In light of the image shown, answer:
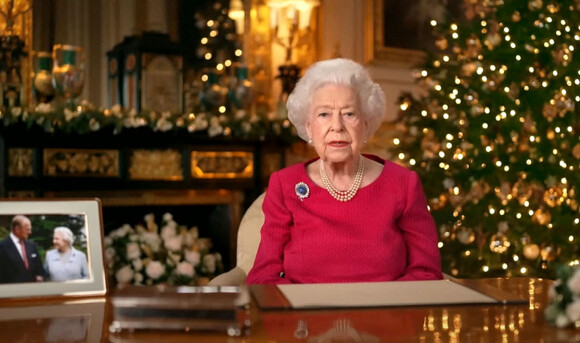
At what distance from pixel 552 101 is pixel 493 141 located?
462mm

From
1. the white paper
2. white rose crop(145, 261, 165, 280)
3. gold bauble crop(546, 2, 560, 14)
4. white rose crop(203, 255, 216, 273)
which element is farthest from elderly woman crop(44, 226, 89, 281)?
gold bauble crop(546, 2, 560, 14)

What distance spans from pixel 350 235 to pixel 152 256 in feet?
8.31

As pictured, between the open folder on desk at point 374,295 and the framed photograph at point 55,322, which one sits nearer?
the framed photograph at point 55,322

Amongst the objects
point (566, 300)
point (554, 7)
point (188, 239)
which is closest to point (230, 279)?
point (566, 300)

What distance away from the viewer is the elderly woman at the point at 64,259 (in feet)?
5.02

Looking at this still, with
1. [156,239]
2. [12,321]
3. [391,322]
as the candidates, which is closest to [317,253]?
[391,322]

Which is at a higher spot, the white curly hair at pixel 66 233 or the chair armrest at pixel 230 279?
the white curly hair at pixel 66 233

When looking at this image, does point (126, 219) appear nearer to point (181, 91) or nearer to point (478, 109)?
point (181, 91)

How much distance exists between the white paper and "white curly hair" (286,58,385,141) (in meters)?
0.62

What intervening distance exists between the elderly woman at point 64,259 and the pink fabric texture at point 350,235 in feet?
1.93

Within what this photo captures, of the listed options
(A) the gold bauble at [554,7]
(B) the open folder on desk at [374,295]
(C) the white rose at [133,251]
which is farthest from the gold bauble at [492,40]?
(B) the open folder on desk at [374,295]

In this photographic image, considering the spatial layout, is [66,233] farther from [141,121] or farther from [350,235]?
[141,121]

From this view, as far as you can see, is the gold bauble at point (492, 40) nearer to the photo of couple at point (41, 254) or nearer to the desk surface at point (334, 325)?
the desk surface at point (334, 325)

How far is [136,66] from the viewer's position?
193 inches
